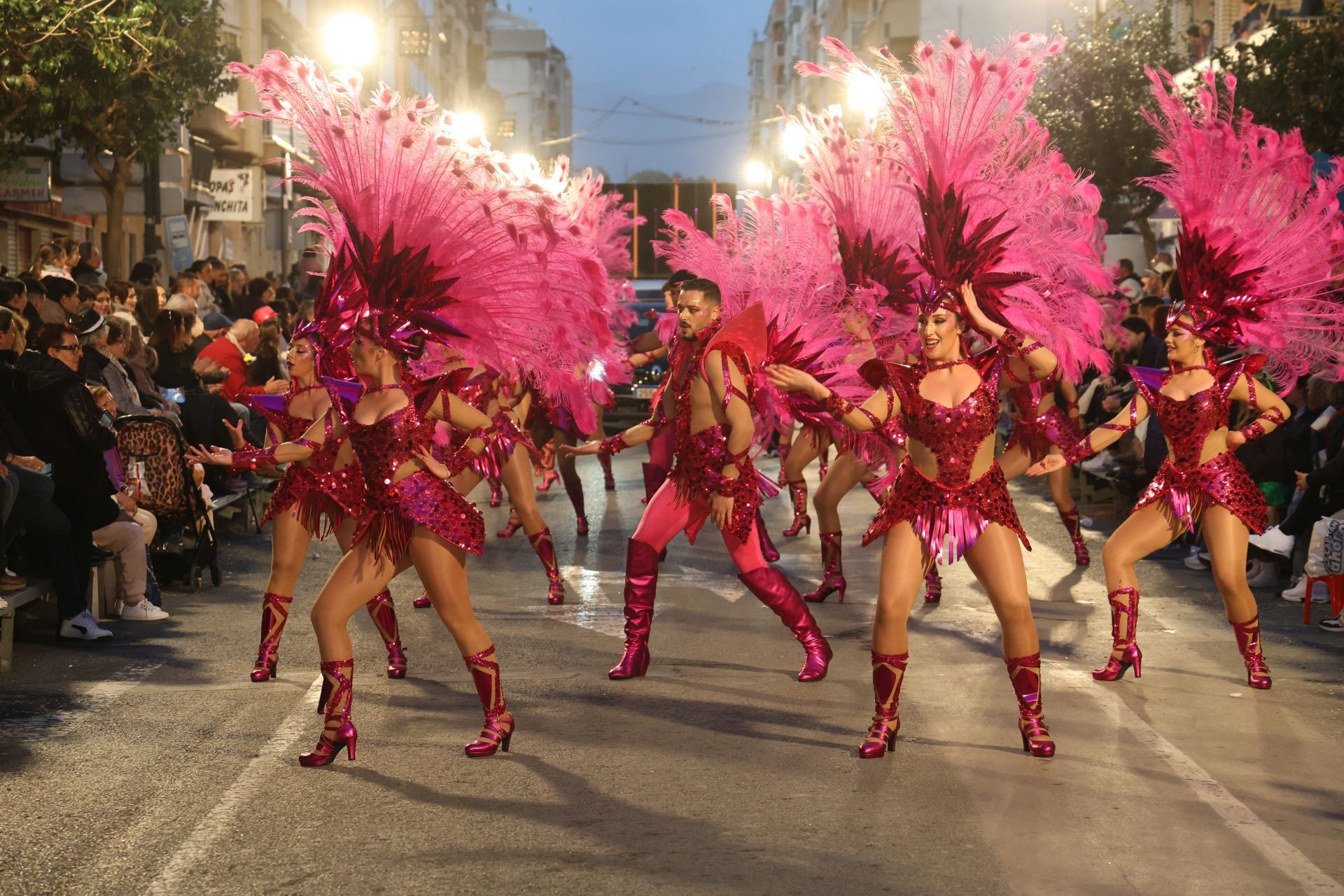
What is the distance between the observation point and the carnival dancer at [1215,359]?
895 centimetres

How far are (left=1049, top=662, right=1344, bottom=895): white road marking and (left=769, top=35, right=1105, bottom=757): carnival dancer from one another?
0.50m

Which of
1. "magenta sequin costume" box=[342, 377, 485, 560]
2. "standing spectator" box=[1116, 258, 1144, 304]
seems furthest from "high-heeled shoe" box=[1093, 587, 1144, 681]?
"standing spectator" box=[1116, 258, 1144, 304]

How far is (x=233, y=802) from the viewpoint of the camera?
661cm

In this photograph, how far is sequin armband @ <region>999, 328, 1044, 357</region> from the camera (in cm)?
743

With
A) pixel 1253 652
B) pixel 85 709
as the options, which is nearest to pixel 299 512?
pixel 85 709

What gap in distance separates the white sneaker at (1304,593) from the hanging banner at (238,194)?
2301 centimetres

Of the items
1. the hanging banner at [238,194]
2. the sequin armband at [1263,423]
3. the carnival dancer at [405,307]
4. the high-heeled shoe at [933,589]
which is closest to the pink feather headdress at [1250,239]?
the sequin armband at [1263,423]

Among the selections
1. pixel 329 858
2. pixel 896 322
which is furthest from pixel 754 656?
pixel 329 858

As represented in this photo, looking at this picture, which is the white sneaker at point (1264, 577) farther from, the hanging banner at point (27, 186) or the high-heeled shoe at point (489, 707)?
the hanging banner at point (27, 186)

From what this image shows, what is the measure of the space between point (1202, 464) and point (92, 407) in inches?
241

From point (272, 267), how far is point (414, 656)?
4613 centimetres

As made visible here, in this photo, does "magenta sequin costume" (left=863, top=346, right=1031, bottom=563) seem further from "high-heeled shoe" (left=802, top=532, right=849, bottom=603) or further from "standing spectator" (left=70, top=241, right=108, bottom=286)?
"standing spectator" (left=70, top=241, right=108, bottom=286)

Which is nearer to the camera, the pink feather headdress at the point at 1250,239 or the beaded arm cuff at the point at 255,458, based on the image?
the beaded arm cuff at the point at 255,458

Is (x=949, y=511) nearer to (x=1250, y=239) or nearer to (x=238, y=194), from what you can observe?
(x=1250, y=239)
